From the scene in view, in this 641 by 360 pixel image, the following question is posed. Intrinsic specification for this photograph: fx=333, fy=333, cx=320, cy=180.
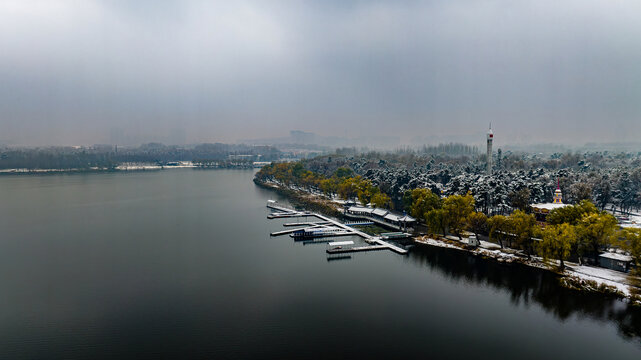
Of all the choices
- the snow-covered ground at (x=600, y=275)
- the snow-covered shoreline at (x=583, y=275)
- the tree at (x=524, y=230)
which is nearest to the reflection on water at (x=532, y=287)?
the snow-covered shoreline at (x=583, y=275)

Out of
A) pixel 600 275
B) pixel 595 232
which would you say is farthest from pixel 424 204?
pixel 600 275

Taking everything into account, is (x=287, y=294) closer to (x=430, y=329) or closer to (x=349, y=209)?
(x=430, y=329)

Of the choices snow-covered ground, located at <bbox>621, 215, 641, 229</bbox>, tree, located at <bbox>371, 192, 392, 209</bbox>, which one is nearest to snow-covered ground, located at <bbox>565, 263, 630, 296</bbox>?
snow-covered ground, located at <bbox>621, 215, 641, 229</bbox>

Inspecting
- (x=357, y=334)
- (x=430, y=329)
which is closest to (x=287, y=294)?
(x=357, y=334)

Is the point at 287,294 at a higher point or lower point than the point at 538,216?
lower

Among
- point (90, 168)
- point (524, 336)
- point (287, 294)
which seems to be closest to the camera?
point (524, 336)

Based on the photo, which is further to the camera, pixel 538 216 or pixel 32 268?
pixel 538 216

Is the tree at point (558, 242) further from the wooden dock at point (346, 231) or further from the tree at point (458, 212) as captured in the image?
the wooden dock at point (346, 231)

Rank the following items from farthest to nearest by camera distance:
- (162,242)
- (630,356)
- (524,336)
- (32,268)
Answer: (162,242) → (32,268) → (524,336) → (630,356)
